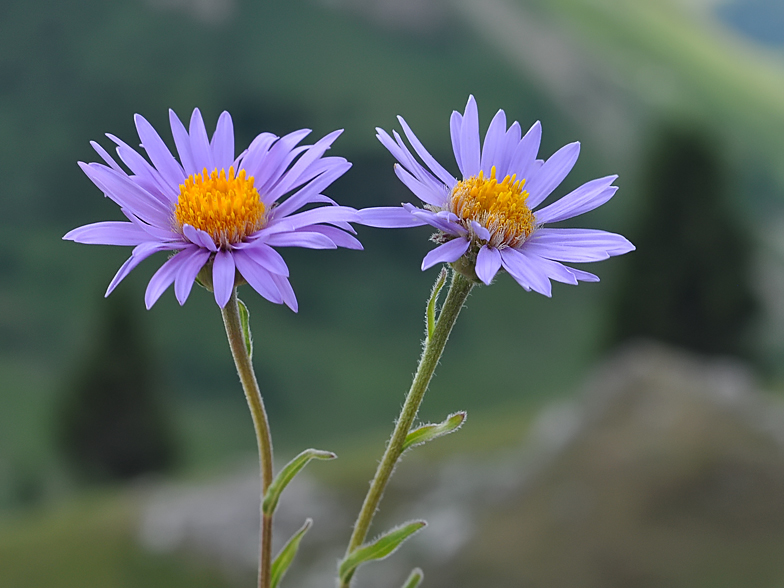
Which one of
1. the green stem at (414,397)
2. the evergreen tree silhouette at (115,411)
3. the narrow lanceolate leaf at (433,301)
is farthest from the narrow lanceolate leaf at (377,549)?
the evergreen tree silhouette at (115,411)

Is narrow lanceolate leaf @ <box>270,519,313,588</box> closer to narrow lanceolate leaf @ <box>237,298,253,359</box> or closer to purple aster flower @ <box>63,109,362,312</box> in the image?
narrow lanceolate leaf @ <box>237,298,253,359</box>

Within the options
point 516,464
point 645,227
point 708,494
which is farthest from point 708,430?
point 645,227

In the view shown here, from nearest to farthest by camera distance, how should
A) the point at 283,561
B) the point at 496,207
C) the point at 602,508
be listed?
1. the point at 496,207
2. the point at 283,561
3. the point at 602,508

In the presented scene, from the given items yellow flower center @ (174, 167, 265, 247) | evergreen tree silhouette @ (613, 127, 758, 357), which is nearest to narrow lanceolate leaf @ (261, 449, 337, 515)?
yellow flower center @ (174, 167, 265, 247)

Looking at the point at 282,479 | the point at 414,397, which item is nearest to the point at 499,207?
the point at 414,397

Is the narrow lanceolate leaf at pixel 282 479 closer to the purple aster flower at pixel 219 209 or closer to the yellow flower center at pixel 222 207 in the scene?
the purple aster flower at pixel 219 209

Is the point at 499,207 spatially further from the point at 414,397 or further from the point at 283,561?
the point at 283,561
